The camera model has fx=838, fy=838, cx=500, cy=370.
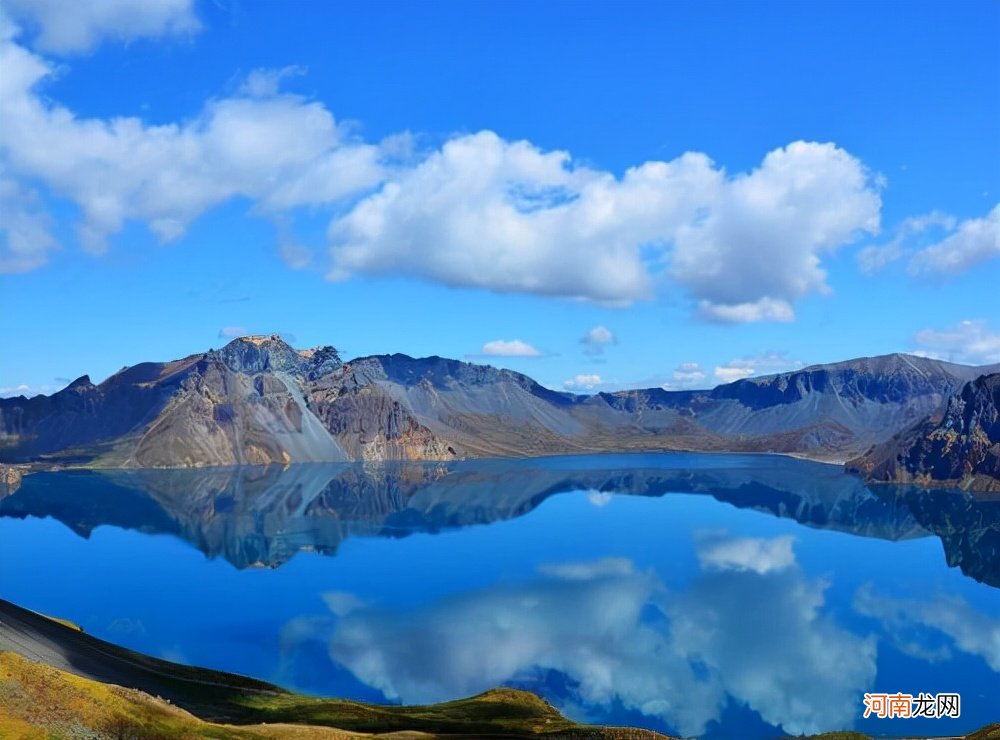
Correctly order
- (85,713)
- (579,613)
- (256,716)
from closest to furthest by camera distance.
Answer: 1. (85,713)
2. (256,716)
3. (579,613)

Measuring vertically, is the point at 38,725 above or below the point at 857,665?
above

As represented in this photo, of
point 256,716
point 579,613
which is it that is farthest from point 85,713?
point 579,613

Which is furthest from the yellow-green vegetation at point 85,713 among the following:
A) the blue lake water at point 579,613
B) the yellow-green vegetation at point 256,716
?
the blue lake water at point 579,613

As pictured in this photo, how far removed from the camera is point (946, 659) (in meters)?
89.6

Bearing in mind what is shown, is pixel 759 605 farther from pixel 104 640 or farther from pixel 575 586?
pixel 104 640

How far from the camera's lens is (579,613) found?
106 meters

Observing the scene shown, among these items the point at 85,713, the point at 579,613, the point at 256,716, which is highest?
the point at 85,713

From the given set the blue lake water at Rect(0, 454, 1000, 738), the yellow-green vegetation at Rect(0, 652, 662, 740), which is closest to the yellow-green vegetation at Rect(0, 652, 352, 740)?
the yellow-green vegetation at Rect(0, 652, 662, 740)

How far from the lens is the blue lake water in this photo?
256 ft

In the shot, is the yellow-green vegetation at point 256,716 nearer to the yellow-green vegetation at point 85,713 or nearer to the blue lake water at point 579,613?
the yellow-green vegetation at point 85,713

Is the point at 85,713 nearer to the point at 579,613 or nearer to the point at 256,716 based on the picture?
the point at 256,716

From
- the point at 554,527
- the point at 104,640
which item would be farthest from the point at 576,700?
the point at 554,527

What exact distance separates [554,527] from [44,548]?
106458 mm

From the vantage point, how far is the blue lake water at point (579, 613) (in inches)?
3071
